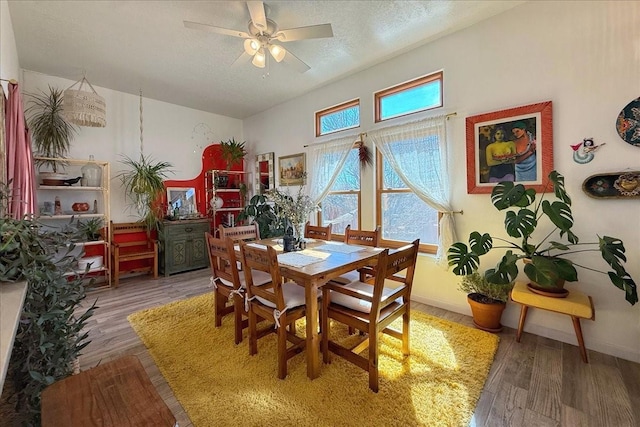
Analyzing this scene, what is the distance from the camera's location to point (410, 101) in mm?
3291

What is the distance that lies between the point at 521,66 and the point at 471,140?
2.40 feet

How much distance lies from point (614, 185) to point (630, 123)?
470 mm

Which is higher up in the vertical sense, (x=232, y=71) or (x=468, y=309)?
(x=232, y=71)

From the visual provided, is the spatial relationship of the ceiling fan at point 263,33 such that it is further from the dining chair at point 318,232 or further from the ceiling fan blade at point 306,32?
the dining chair at point 318,232

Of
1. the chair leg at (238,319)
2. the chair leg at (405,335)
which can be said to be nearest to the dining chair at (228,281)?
the chair leg at (238,319)

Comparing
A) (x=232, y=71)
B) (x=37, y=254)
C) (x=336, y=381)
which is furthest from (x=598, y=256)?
(x=232, y=71)

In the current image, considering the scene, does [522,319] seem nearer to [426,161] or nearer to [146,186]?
[426,161]

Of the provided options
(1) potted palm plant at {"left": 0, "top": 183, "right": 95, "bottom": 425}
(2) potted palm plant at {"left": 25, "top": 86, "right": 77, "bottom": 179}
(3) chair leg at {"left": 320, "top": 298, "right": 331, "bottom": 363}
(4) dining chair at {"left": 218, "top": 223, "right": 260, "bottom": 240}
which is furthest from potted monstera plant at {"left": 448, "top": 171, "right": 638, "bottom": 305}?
(2) potted palm plant at {"left": 25, "top": 86, "right": 77, "bottom": 179}

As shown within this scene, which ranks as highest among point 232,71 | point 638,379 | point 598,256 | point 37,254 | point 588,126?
point 232,71

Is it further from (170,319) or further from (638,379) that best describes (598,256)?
(170,319)

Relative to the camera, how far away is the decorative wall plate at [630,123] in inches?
79.0

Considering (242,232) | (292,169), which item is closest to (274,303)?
(242,232)

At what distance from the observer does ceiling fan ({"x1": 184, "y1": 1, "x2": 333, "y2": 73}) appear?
2164 mm

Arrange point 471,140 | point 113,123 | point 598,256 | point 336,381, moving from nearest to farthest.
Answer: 1. point 336,381
2. point 598,256
3. point 471,140
4. point 113,123
